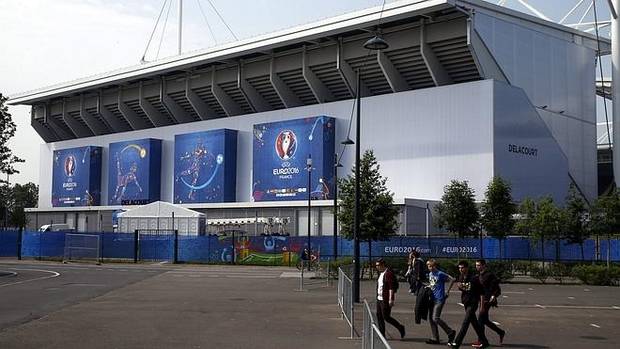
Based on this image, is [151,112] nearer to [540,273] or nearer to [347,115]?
[347,115]

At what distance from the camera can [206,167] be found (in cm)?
7288

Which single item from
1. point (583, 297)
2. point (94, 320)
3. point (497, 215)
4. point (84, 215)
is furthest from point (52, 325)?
point (84, 215)

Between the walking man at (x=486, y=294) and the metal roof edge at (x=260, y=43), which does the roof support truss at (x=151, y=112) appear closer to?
the metal roof edge at (x=260, y=43)

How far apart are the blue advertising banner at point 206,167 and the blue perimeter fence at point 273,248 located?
21.8 metres

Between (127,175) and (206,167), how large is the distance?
1326 cm

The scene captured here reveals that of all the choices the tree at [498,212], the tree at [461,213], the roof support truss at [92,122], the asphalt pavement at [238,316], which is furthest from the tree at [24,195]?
the asphalt pavement at [238,316]

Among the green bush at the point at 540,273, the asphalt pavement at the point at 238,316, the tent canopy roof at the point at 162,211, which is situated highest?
the tent canopy roof at the point at 162,211

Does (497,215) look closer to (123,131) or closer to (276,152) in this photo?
(276,152)

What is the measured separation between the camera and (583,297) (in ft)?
78.4

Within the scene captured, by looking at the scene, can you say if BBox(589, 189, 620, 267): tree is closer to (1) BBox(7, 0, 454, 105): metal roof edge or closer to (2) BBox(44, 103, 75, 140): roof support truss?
(1) BBox(7, 0, 454, 105): metal roof edge

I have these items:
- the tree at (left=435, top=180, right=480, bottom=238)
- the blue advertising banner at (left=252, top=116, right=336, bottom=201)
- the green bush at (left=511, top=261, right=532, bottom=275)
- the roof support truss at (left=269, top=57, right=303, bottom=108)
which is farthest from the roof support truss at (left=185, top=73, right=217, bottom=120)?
the green bush at (left=511, top=261, right=532, bottom=275)

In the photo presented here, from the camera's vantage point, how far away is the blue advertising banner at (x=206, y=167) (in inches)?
2815

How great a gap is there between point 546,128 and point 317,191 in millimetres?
20431

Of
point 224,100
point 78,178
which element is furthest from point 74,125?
point 224,100
